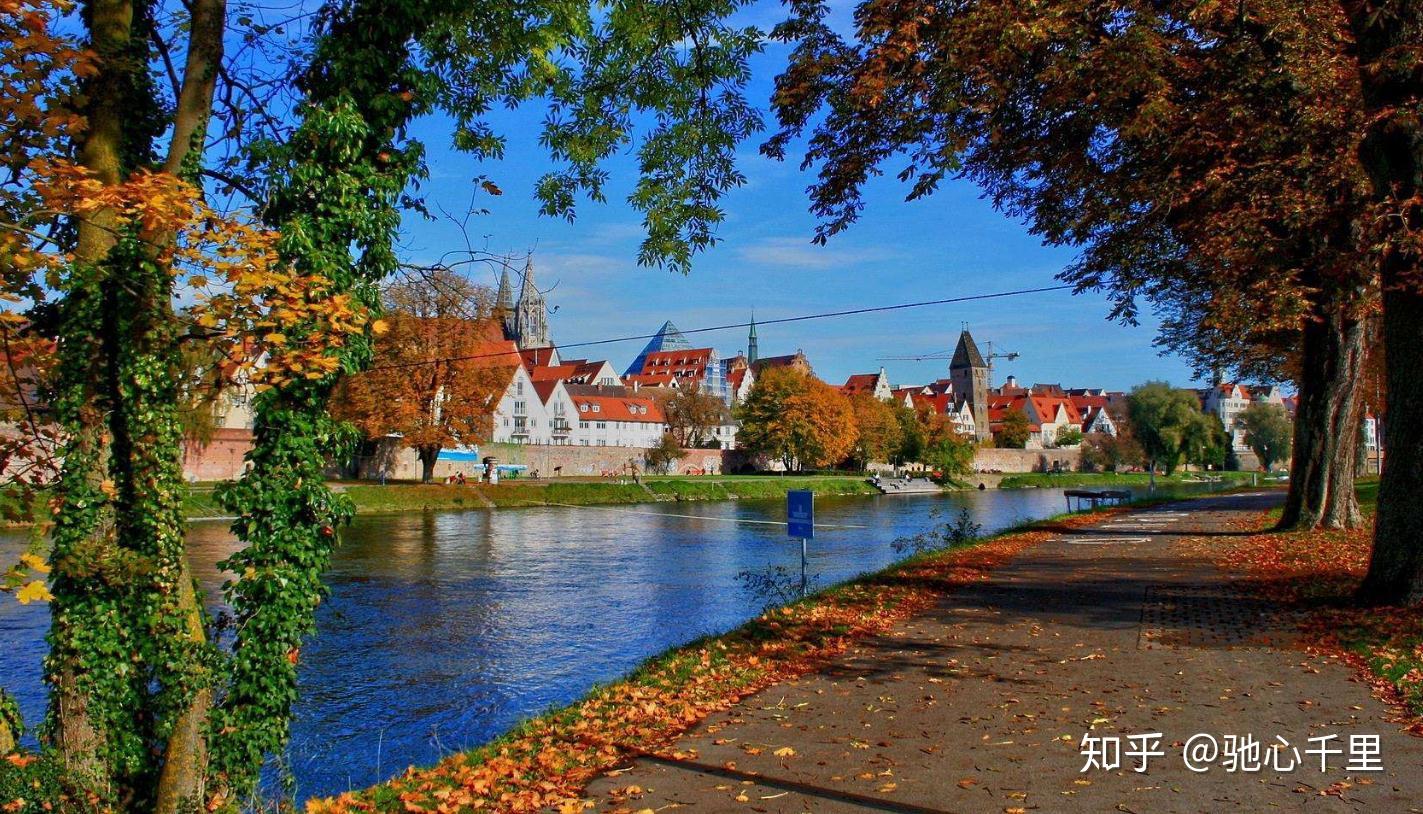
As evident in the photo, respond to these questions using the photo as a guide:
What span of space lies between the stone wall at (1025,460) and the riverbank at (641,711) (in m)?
105

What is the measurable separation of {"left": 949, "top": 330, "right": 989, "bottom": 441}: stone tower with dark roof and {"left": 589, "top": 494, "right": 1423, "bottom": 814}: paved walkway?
Result: 13755 centimetres

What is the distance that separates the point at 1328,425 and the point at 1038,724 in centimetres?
1801

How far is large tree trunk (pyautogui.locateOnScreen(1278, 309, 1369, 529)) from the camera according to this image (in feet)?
67.2

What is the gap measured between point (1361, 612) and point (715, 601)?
11240 millimetres

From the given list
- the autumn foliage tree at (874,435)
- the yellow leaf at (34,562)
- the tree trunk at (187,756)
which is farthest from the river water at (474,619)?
the autumn foliage tree at (874,435)

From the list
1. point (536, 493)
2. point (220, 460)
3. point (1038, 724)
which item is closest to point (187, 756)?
point (1038, 724)

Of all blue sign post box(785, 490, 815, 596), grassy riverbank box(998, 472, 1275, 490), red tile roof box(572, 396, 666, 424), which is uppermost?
red tile roof box(572, 396, 666, 424)

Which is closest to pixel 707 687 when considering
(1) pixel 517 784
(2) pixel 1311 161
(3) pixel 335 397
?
(1) pixel 517 784

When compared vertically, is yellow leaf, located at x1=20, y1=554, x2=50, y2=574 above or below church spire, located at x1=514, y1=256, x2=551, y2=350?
below

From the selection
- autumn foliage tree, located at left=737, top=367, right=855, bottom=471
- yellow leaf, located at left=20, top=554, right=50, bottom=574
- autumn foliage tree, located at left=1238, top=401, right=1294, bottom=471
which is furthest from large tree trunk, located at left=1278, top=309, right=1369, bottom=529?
autumn foliage tree, located at left=1238, top=401, right=1294, bottom=471

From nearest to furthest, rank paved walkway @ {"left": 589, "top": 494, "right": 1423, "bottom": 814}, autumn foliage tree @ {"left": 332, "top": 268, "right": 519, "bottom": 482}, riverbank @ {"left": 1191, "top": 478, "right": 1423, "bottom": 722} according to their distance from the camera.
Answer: paved walkway @ {"left": 589, "top": 494, "right": 1423, "bottom": 814}
riverbank @ {"left": 1191, "top": 478, "right": 1423, "bottom": 722}
autumn foliage tree @ {"left": 332, "top": 268, "right": 519, "bottom": 482}

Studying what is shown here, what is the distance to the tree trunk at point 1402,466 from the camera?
419 inches

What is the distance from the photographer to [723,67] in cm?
968

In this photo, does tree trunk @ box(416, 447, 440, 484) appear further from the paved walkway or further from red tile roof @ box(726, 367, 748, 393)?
red tile roof @ box(726, 367, 748, 393)
